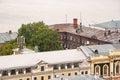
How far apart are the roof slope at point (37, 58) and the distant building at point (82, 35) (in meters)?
19.8

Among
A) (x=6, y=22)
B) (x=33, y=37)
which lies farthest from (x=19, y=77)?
(x=6, y=22)

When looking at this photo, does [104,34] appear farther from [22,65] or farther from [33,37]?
[22,65]

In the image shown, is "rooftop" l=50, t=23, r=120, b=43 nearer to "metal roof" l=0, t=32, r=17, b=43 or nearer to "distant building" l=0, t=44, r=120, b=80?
"metal roof" l=0, t=32, r=17, b=43

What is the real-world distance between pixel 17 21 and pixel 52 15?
38.3ft

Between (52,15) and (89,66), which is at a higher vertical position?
(52,15)

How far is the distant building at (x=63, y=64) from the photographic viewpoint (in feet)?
193

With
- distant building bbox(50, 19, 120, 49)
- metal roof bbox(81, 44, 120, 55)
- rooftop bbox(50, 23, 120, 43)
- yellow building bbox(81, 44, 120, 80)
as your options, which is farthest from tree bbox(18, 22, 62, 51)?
yellow building bbox(81, 44, 120, 80)

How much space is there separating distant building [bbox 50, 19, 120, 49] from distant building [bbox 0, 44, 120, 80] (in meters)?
17.7

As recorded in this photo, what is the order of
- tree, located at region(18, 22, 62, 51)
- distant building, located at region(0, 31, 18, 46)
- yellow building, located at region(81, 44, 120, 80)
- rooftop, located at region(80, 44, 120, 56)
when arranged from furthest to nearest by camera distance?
distant building, located at region(0, 31, 18, 46) < tree, located at region(18, 22, 62, 51) < rooftop, located at region(80, 44, 120, 56) < yellow building, located at region(81, 44, 120, 80)

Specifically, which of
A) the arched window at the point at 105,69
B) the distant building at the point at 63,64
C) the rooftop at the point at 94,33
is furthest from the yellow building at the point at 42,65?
the rooftop at the point at 94,33

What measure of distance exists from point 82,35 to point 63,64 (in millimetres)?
30141

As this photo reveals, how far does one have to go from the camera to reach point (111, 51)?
211 feet

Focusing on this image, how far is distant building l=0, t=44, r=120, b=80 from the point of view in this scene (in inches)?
2315

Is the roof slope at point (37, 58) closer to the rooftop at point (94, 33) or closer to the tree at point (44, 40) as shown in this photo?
the tree at point (44, 40)
